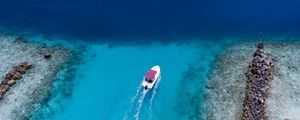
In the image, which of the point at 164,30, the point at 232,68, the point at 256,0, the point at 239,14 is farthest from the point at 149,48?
the point at 256,0

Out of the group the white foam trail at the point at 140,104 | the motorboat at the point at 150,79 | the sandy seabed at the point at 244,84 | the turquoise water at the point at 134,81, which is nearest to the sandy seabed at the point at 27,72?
the turquoise water at the point at 134,81

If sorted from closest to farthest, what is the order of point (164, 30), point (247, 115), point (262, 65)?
point (247, 115) → point (262, 65) → point (164, 30)

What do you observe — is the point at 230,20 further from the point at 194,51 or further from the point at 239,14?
the point at 194,51

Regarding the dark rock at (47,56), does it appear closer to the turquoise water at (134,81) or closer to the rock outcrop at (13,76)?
the rock outcrop at (13,76)

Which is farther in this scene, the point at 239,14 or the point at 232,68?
the point at 239,14

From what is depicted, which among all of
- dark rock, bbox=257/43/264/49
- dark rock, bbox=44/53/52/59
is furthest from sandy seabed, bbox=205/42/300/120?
dark rock, bbox=44/53/52/59

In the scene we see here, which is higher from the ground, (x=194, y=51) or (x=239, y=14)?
(x=239, y=14)

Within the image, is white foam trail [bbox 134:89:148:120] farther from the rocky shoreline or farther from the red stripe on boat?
the rocky shoreline
